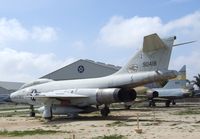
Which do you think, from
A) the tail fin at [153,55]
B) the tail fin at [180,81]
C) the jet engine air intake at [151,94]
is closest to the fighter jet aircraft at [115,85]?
the tail fin at [153,55]

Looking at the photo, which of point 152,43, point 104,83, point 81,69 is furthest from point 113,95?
point 81,69

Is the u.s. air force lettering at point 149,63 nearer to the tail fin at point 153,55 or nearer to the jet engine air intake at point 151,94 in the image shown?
the tail fin at point 153,55

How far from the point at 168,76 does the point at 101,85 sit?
5800 mm

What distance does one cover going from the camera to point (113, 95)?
24.5 meters

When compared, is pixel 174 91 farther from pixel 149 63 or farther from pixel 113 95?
pixel 149 63

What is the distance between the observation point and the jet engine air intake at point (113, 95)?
24.5 meters

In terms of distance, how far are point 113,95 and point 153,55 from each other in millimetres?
3777

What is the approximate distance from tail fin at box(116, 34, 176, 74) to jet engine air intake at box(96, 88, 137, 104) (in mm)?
1700

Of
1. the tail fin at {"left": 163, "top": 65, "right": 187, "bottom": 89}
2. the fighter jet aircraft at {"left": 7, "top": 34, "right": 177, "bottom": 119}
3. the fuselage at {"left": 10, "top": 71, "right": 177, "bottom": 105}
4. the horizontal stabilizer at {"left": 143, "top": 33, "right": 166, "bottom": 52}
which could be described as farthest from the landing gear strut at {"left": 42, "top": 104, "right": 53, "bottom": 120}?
the tail fin at {"left": 163, "top": 65, "right": 187, "bottom": 89}

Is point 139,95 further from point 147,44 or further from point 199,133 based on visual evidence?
point 199,133

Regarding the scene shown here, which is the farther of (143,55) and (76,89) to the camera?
(76,89)

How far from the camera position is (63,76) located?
198ft

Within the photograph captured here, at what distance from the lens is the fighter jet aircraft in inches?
895

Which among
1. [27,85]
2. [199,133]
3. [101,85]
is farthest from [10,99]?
[199,133]
